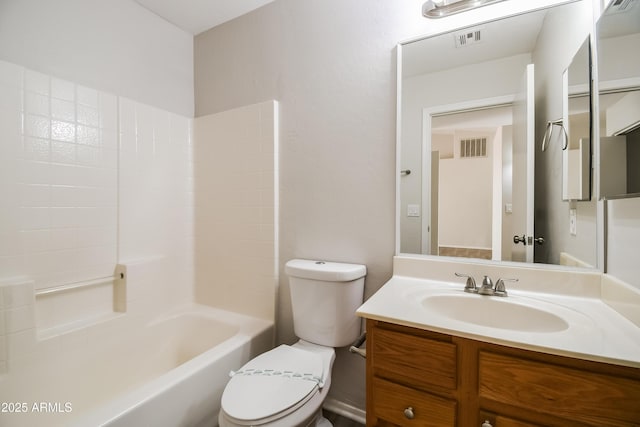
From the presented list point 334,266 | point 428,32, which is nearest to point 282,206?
point 334,266

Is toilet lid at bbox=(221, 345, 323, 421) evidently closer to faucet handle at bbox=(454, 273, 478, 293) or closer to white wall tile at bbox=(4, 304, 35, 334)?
faucet handle at bbox=(454, 273, 478, 293)

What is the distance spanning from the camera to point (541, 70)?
3.85 feet

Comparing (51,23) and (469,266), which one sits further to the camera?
(51,23)

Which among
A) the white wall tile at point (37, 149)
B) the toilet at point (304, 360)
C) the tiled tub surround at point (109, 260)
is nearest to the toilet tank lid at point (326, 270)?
the toilet at point (304, 360)

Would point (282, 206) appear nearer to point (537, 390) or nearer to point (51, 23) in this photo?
point (537, 390)

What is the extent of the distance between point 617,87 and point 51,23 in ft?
8.17

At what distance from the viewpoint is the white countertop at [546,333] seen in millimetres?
702

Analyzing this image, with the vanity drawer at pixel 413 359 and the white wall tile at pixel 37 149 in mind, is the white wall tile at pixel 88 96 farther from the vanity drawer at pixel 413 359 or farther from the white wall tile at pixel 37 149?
the vanity drawer at pixel 413 359

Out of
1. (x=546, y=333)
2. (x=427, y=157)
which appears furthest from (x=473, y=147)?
(x=546, y=333)

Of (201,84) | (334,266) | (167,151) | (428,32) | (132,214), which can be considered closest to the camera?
(428,32)

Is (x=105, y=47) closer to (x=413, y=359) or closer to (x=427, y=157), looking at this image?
(x=427, y=157)

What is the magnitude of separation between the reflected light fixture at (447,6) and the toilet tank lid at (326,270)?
3.99 ft

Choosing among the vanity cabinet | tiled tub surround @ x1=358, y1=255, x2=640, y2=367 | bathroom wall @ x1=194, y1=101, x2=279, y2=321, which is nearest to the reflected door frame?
tiled tub surround @ x1=358, y1=255, x2=640, y2=367

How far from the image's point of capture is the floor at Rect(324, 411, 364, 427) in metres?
1.49
